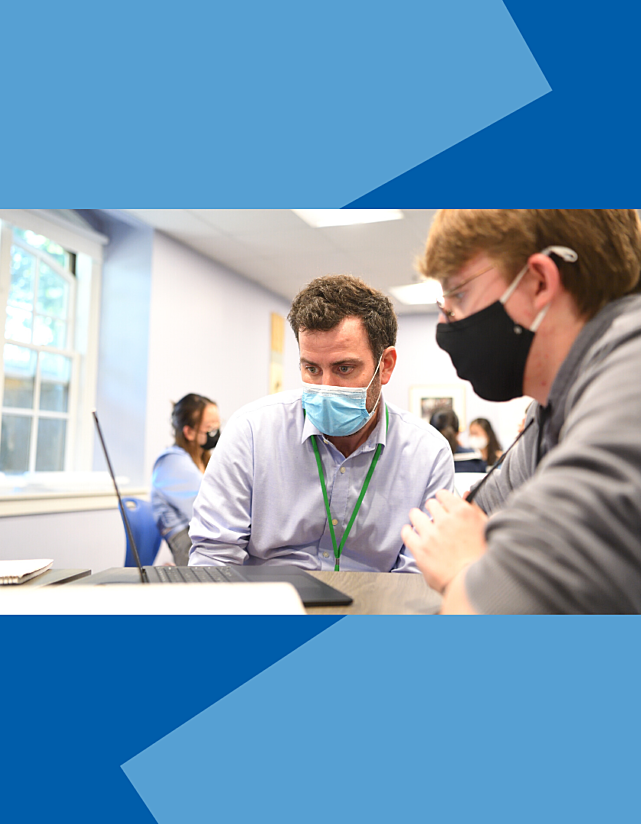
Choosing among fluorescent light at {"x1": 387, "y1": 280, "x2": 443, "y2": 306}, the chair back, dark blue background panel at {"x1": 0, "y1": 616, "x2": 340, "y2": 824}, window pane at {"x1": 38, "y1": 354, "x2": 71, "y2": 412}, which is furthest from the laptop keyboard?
window pane at {"x1": 38, "y1": 354, "x2": 71, "y2": 412}

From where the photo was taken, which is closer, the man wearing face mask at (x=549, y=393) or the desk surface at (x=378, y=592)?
the man wearing face mask at (x=549, y=393)

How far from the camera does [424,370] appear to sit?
1170 millimetres

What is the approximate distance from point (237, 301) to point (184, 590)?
1541mm

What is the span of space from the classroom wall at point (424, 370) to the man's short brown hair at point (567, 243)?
5.6 inches

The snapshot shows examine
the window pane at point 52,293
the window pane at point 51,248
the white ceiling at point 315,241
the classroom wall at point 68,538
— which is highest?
the window pane at point 51,248

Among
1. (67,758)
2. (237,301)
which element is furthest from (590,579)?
(237,301)

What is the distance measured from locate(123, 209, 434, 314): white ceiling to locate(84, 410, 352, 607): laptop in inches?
14.7

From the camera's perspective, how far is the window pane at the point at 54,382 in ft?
8.98

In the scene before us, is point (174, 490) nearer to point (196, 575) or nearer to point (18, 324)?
point (18, 324)

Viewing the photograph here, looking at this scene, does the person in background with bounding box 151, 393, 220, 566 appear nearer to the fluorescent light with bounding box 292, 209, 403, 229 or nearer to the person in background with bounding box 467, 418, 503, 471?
the person in background with bounding box 467, 418, 503, 471

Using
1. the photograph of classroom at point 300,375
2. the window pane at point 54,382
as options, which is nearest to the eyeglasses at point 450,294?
the photograph of classroom at point 300,375

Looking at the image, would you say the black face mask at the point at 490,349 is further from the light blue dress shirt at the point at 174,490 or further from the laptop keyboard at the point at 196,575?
the light blue dress shirt at the point at 174,490
